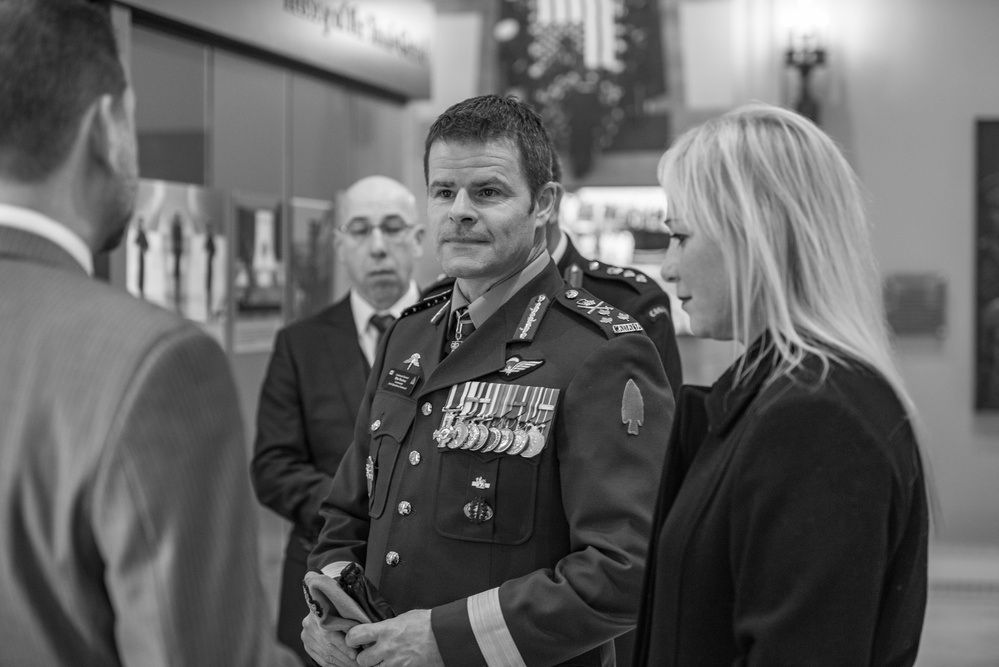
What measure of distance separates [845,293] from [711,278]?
19 cm

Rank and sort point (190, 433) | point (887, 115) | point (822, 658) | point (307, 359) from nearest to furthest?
point (190, 433)
point (822, 658)
point (307, 359)
point (887, 115)

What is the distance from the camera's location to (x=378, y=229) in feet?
11.4

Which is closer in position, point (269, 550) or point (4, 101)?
point (4, 101)

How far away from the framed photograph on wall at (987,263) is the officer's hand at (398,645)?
590cm

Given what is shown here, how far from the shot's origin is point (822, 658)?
4.33ft

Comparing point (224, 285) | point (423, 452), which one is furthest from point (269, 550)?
point (423, 452)

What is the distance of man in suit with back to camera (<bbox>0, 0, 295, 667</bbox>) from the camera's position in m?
1.04

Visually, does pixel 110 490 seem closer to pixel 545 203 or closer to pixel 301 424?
pixel 545 203

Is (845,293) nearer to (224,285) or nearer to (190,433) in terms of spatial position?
(190,433)

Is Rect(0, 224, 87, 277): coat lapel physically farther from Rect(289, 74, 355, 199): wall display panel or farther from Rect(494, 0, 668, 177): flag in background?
Rect(494, 0, 668, 177): flag in background

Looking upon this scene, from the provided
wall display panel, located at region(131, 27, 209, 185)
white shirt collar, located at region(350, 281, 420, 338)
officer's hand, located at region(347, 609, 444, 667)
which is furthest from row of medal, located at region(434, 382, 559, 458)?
wall display panel, located at region(131, 27, 209, 185)

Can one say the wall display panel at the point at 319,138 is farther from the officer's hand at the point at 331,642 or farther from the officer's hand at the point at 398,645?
the officer's hand at the point at 398,645

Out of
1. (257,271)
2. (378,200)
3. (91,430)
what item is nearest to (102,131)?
(91,430)

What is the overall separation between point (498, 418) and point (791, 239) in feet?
2.39
